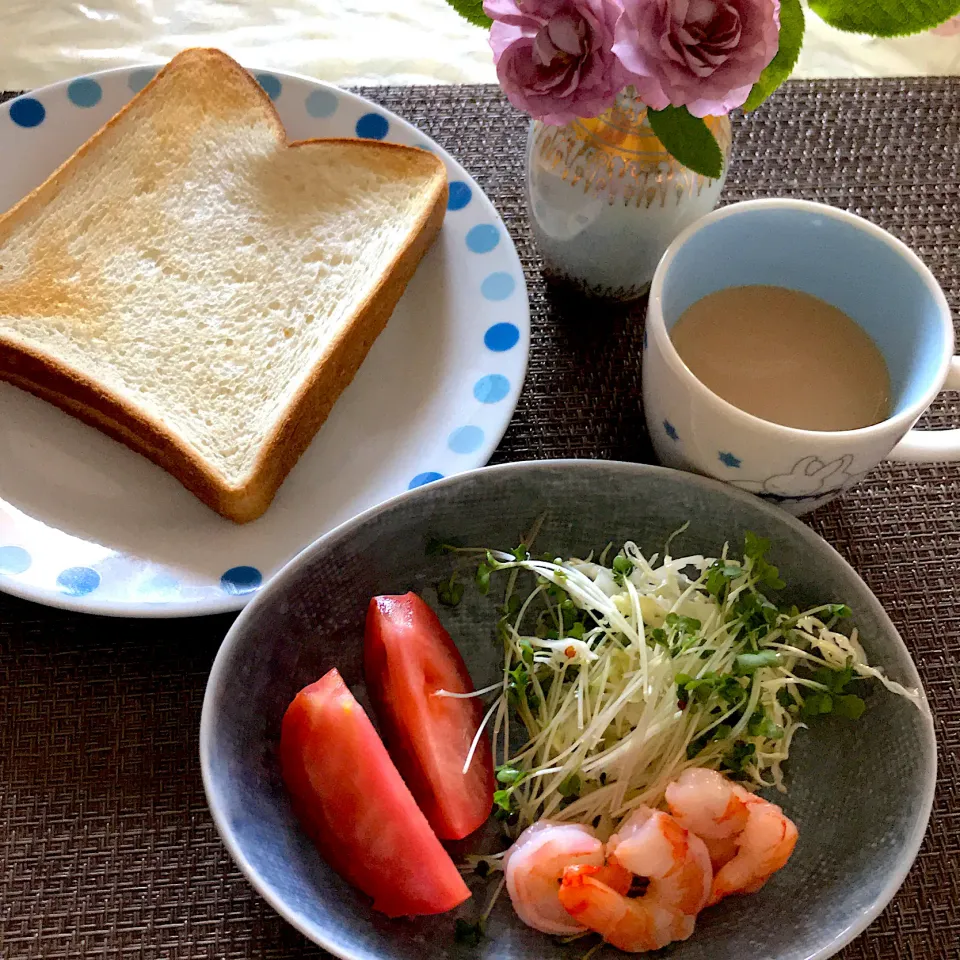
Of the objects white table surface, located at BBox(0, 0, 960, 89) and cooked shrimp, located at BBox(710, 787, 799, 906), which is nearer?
cooked shrimp, located at BBox(710, 787, 799, 906)

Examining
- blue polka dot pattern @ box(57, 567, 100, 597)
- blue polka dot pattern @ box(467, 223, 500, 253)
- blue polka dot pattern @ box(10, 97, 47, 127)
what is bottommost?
blue polka dot pattern @ box(57, 567, 100, 597)

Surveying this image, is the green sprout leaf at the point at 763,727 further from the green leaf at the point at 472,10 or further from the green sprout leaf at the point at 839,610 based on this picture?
the green leaf at the point at 472,10

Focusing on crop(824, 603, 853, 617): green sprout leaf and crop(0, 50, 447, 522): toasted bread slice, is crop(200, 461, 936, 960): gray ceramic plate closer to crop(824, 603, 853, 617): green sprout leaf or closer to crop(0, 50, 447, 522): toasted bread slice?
crop(824, 603, 853, 617): green sprout leaf

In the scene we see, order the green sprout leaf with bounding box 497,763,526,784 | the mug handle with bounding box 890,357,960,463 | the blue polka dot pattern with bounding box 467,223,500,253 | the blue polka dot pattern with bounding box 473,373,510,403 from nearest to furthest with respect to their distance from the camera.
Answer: the green sprout leaf with bounding box 497,763,526,784, the mug handle with bounding box 890,357,960,463, the blue polka dot pattern with bounding box 473,373,510,403, the blue polka dot pattern with bounding box 467,223,500,253

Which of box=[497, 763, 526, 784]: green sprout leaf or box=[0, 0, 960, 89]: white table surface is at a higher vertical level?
box=[0, 0, 960, 89]: white table surface

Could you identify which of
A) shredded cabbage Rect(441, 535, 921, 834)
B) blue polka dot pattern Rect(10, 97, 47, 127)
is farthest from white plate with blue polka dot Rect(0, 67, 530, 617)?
shredded cabbage Rect(441, 535, 921, 834)

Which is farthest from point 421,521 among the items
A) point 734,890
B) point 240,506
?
point 734,890

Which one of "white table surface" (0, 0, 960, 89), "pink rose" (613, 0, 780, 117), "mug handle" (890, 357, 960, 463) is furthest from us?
"white table surface" (0, 0, 960, 89)
